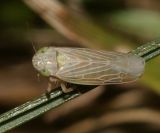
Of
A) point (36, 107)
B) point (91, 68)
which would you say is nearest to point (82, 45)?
point (91, 68)

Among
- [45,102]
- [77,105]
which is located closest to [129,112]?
[77,105]

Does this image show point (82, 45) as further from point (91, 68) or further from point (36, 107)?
point (36, 107)

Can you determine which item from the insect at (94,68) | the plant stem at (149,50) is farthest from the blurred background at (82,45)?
the plant stem at (149,50)

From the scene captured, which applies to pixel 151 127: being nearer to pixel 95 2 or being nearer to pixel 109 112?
pixel 109 112

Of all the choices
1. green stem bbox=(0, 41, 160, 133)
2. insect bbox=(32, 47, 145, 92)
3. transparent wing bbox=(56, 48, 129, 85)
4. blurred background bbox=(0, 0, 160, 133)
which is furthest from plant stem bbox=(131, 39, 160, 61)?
blurred background bbox=(0, 0, 160, 133)

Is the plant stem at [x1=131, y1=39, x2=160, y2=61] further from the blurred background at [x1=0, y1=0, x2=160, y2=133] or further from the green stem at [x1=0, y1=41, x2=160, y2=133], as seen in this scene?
the blurred background at [x1=0, y1=0, x2=160, y2=133]
